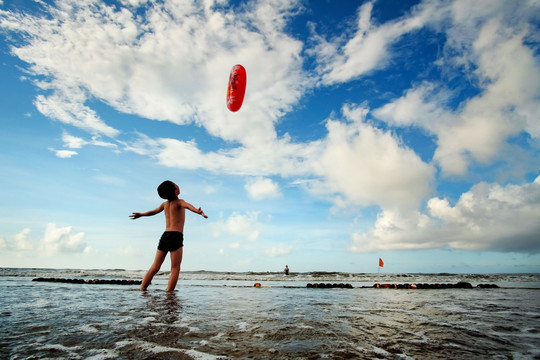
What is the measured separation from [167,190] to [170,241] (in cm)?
143

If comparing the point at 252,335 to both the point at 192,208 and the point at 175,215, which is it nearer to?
the point at 192,208

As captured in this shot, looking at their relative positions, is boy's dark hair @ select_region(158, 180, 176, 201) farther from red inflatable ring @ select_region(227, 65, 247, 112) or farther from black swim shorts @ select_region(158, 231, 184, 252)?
red inflatable ring @ select_region(227, 65, 247, 112)

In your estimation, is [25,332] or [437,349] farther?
[25,332]

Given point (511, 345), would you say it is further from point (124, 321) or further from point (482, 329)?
point (124, 321)

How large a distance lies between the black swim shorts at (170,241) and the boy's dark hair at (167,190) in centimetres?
102

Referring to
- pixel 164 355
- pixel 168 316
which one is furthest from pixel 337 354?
pixel 168 316

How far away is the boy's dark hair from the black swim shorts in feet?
3.34

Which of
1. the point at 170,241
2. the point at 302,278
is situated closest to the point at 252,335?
the point at 170,241

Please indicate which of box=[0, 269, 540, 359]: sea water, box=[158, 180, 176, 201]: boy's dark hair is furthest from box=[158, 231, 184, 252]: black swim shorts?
box=[0, 269, 540, 359]: sea water

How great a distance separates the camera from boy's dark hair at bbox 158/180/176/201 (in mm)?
7879

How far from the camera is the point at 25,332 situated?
10.9 feet

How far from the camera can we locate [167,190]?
790 centimetres

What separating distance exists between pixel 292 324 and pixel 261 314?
1.03 meters

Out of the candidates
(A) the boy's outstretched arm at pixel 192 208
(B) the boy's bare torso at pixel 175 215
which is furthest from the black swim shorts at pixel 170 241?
(A) the boy's outstretched arm at pixel 192 208
